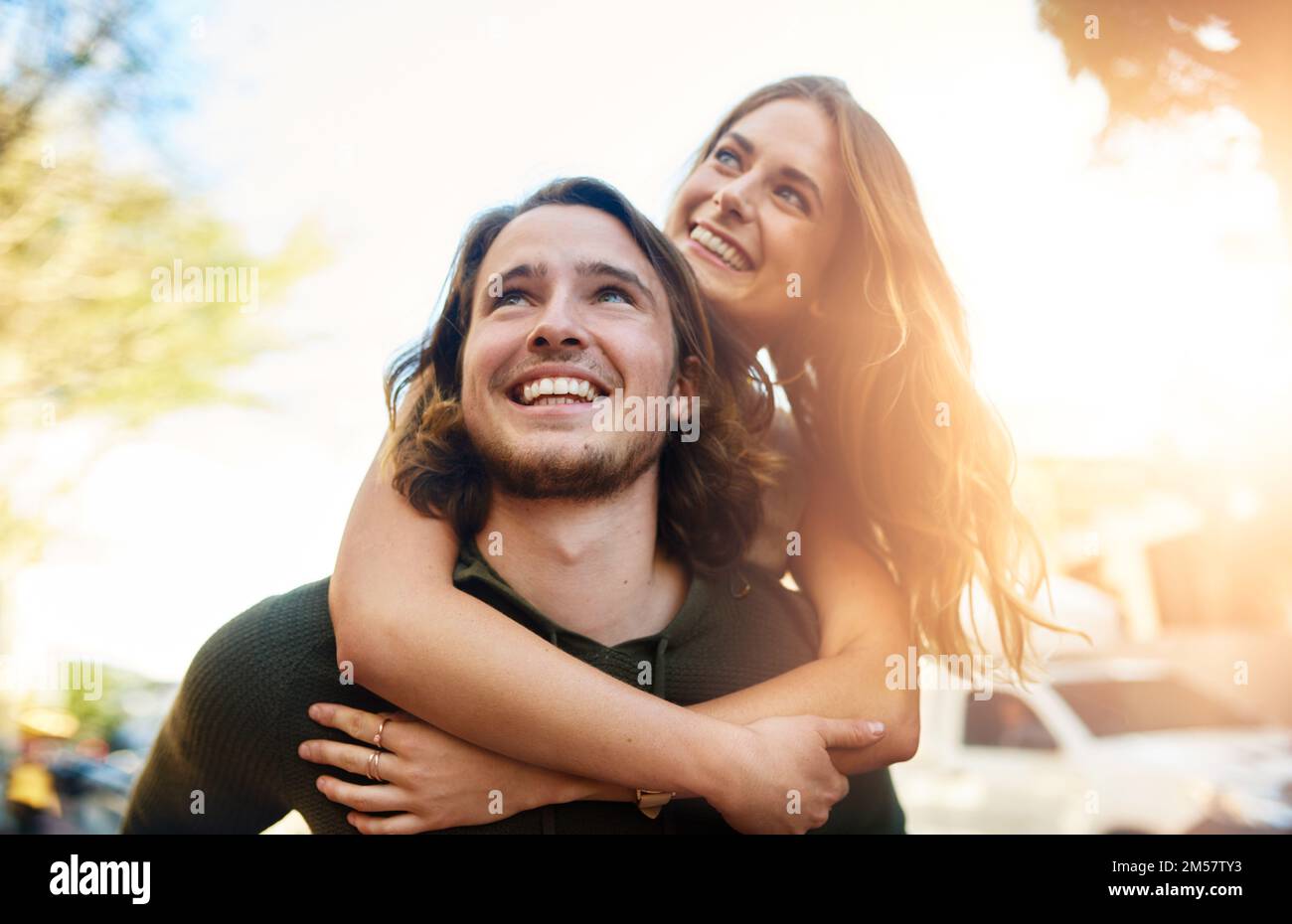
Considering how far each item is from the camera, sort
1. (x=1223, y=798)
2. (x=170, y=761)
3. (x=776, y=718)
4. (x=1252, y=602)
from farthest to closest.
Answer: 1. (x=1252, y=602)
2. (x=1223, y=798)
3. (x=170, y=761)
4. (x=776, y=718)

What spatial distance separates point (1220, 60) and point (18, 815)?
3.48m

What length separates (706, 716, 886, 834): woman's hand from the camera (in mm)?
1572

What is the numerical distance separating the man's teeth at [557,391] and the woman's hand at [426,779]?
1.82ft

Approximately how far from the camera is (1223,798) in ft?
11.9

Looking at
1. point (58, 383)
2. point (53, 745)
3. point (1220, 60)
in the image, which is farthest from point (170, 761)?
point (1220, 60)

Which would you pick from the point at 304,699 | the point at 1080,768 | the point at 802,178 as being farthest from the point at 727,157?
the point at 1080,768

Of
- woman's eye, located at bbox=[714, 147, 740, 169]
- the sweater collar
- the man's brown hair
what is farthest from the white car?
woman's eye, located at bbox=[714, 147, 740, 169]

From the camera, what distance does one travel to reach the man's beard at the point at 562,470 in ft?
5.83

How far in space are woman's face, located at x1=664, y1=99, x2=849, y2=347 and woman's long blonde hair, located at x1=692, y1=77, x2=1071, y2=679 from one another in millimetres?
38

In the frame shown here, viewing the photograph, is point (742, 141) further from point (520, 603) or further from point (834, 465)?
point (520, 603)

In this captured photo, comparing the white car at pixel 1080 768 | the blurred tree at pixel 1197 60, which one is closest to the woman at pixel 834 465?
the blurred tree at pixel 1197 60

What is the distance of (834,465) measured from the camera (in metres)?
2.14
